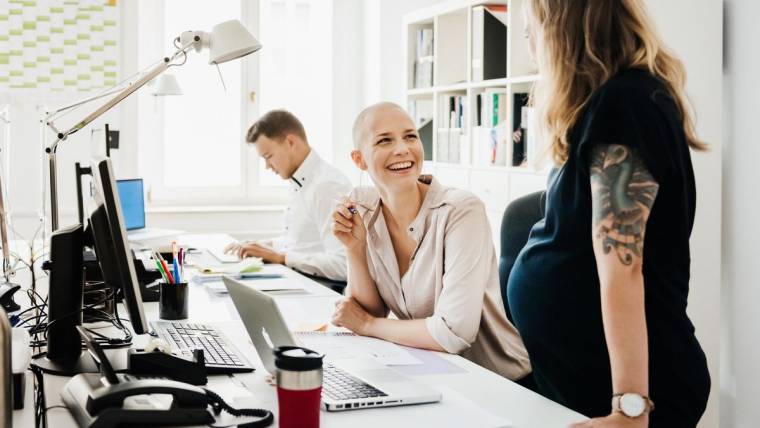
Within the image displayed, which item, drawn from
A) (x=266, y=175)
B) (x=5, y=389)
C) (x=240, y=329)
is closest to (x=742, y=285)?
(x=240, y=329)

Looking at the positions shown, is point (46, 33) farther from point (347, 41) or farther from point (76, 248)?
point (76, 248)

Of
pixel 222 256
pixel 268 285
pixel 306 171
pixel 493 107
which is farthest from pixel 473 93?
pixel 268 285

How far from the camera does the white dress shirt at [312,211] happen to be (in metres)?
3.39

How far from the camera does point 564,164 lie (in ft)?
4.52

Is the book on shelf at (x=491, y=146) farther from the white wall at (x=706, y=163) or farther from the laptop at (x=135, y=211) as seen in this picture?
the laptop at (x=135, y=211)

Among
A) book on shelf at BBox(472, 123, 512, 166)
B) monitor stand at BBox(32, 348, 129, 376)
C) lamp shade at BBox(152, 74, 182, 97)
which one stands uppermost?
lamp shade at BBox(152, 74, 182, 97)

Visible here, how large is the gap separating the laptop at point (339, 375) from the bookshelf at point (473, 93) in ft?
5.69

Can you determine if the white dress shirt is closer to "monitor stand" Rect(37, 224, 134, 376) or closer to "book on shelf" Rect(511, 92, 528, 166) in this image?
"book on shelf" Rect(511, 92, 528, 166)

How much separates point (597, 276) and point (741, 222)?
1.15m

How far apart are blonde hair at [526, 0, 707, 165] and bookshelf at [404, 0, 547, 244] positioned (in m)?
1.56

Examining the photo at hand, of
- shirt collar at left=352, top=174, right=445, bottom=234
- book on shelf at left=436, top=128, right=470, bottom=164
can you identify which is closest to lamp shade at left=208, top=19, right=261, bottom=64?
shirt collar at left=352, top=174, right=445, bottom=234

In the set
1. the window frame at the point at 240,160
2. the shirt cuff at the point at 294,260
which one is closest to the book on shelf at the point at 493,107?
the shirt cuff at the point at 294,260

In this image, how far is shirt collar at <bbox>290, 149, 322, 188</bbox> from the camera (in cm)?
372

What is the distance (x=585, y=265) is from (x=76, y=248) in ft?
3.37
